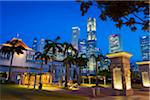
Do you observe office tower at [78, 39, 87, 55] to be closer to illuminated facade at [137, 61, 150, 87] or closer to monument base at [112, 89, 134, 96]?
illuminated facade at [137, 61, 150, 87]

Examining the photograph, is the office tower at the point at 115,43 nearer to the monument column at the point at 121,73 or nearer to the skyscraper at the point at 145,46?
the skyscraper at the point at 145,46

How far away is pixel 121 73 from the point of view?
Answer: 1855 cm

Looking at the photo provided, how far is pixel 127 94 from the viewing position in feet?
59.0

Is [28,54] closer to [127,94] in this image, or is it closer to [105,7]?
[127,94]

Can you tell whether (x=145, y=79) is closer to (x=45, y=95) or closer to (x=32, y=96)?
(x=45, y=95)

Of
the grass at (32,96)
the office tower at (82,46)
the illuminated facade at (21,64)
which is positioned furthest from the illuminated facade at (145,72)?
the office tower at (82,46)

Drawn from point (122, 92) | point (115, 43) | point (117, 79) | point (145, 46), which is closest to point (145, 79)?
point (117, 79)

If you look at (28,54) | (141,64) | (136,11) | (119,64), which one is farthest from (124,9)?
(28,54)

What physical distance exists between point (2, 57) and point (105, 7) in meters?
33.5

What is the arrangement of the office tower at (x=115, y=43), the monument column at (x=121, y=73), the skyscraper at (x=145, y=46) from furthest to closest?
1. the office tower at (x=115, y=43)
2. the skyscraper at (x=145, y=46)
3. the monument column at (x=121, y=73)

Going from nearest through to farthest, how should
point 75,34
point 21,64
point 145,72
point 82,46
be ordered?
point 145,72 < point 21,64 < point 82,46 < point 75,34

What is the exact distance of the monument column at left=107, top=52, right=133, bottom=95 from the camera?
1826 cm

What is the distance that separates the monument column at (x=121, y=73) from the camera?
18.3m

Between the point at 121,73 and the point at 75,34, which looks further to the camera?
the point at 75,34
